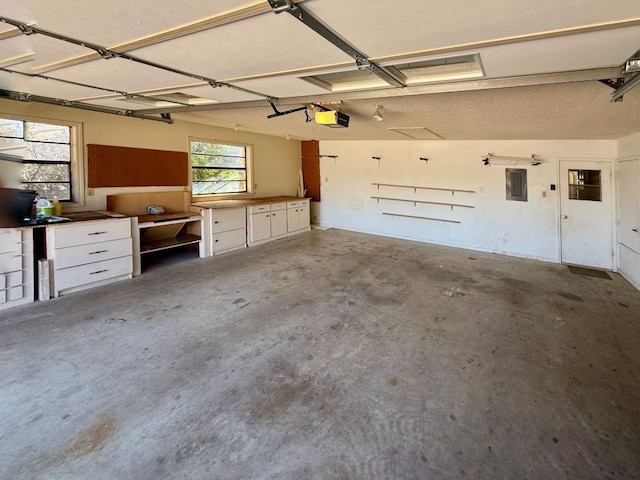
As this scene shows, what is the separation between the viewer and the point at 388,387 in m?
2.45

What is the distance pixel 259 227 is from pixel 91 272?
3371mm

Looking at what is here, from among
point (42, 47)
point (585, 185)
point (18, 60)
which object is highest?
point (18, 60)

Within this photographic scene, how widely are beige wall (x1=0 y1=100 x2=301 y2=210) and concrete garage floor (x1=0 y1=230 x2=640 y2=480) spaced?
240 centimetres

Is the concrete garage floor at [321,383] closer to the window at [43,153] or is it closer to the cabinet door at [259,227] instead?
the window at [43,153]

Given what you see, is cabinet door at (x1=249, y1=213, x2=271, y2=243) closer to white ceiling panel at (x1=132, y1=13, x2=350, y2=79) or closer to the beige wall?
the beige wall

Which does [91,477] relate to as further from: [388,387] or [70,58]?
[70,58]

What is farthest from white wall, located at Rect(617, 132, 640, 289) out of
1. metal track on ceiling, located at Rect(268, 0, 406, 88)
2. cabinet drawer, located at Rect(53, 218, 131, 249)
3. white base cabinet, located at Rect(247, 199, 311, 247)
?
cabinet drawer, located at Rect(53, 218, 131, 249)

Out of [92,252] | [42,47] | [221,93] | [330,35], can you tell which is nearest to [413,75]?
[330,35]

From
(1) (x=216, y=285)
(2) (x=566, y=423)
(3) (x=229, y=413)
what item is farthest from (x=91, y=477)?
(1) (x=216, y=285)

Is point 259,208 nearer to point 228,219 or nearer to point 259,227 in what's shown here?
point 259,227

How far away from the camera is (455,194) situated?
7.30m

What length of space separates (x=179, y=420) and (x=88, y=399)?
0.73 metres

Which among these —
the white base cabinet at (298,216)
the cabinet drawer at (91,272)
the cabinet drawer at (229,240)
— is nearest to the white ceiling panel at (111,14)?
the cabinet drawer at (91,272)

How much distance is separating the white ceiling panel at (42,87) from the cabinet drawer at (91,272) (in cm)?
210
